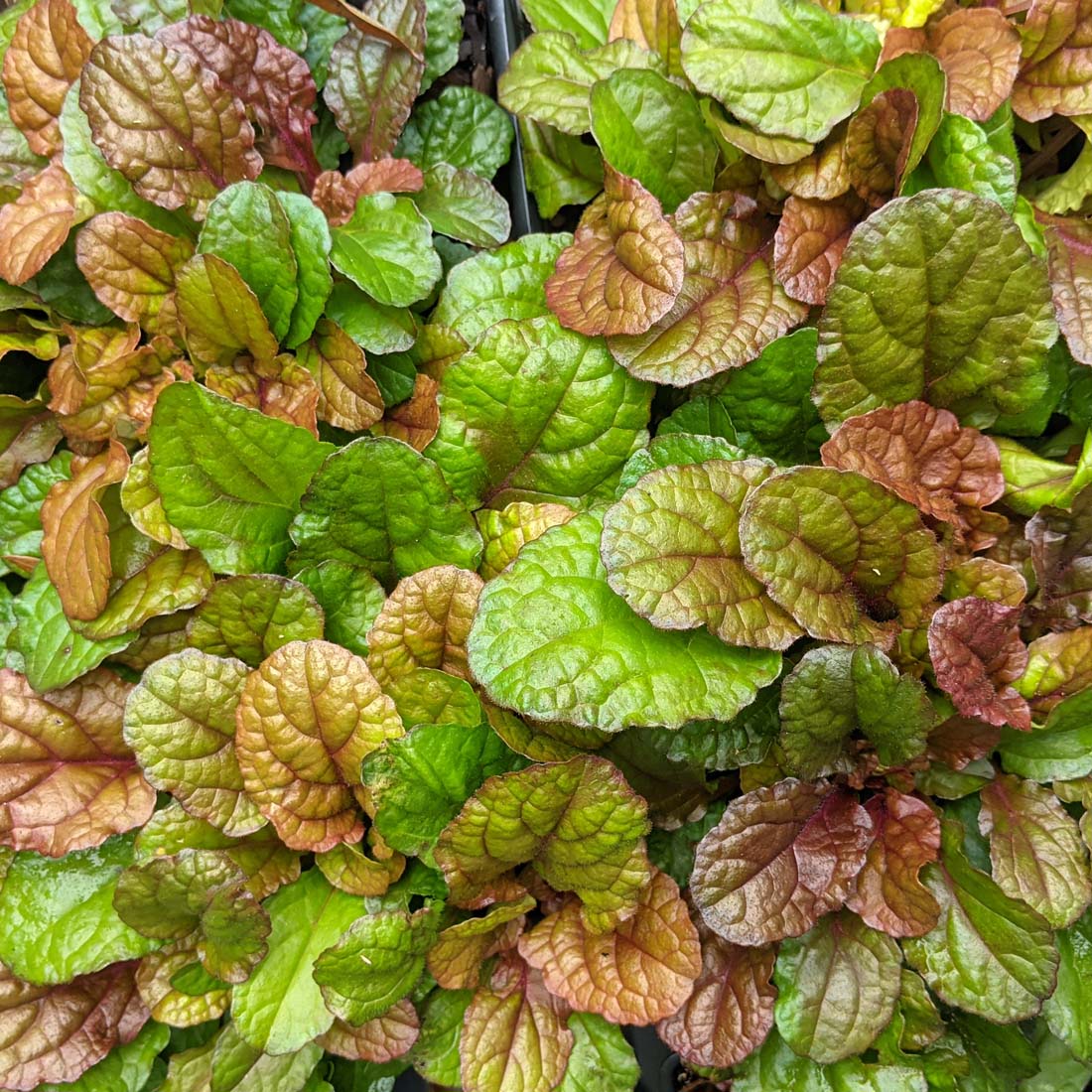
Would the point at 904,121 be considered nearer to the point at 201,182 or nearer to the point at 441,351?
the point at 441,351

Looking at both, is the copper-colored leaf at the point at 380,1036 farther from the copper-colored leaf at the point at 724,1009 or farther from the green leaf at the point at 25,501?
the green leaf at the point at 25,501

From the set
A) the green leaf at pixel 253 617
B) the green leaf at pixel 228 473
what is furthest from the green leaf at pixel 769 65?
the green leaf at pixel 253 617

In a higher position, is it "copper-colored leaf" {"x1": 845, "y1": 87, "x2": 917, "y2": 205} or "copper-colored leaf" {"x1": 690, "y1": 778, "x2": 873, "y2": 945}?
"copper-colored leaf" {"x1": 845, "y1": 87, "x2": 917, "y2": 205}

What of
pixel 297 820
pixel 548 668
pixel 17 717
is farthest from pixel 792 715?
pixel 17 717

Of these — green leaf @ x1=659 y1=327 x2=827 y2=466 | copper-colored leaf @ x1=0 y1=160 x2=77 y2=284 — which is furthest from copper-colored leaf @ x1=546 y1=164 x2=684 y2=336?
copper-colored leaf @ x1=0 y1=160 x2=77 y2=284

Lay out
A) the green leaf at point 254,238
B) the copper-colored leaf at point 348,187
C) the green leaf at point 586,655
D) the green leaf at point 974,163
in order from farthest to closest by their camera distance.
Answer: the copper-colored leaf at point 348,187 < the green leaf at point 254,238 < the green leaf at point 974,163 < the green leaf at point 586,655

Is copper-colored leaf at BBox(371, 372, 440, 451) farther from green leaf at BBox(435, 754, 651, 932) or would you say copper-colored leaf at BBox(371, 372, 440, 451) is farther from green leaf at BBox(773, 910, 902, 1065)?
green leaf at BBox(773, 910, 902, 1065)
